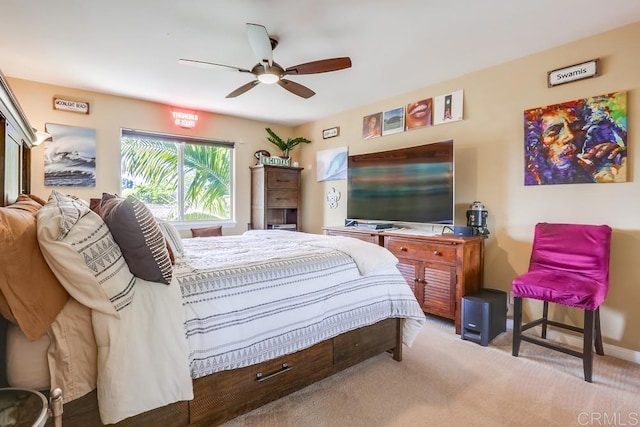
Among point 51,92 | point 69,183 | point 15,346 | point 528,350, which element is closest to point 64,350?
point 15,346

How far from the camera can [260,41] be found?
7.39 ft

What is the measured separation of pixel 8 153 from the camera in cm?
186

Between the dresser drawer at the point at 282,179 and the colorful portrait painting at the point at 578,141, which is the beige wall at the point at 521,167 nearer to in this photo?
the colorful portrait painting at the point at 578,141

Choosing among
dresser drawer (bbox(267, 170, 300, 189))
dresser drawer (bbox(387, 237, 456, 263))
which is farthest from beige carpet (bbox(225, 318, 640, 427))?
dresser drawer (bbox(267, 170, 300, 189))

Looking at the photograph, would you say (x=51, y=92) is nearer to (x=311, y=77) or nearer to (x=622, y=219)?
(x=311, y=77)

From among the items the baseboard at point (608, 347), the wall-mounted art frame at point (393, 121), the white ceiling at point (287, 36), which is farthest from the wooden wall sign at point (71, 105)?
the baseboard at point (608, 347)

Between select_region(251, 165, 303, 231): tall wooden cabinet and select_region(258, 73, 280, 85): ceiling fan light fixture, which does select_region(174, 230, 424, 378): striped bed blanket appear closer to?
select_region(258, 73, 280, 85): ceiling fan light fixture

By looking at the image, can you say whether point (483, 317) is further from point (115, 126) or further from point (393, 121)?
point (115, 126)

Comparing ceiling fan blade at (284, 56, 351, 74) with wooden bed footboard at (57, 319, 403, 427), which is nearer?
wooden bed footboard at (57, 319, 403, 427)

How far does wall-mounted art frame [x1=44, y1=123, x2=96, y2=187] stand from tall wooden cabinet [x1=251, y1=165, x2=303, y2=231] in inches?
83.4

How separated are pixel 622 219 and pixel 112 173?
5.23 meters

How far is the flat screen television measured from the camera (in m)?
3.27

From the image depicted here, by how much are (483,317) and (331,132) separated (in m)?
3.33
